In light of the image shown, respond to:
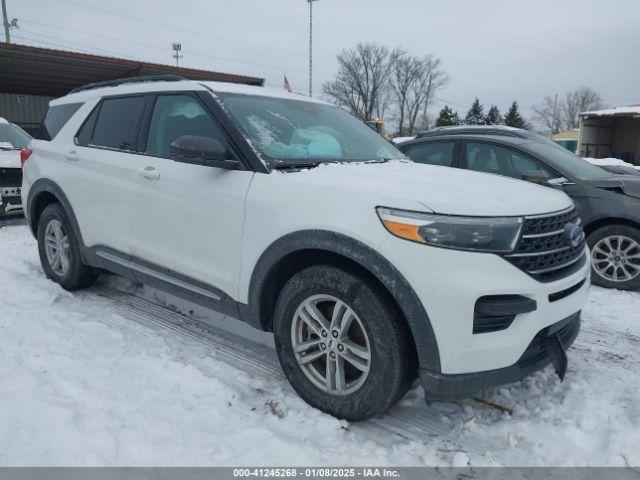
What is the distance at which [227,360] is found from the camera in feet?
11.1

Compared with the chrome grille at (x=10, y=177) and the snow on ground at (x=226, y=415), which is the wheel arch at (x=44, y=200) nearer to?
the snow on ground at (x=226, y=415)

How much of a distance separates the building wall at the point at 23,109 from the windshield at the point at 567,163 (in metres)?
20.3

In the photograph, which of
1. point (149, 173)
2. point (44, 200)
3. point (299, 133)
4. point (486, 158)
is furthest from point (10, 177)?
point (486, 158)

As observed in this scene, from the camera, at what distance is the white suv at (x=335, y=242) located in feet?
7.61

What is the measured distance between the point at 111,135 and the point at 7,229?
4371mm

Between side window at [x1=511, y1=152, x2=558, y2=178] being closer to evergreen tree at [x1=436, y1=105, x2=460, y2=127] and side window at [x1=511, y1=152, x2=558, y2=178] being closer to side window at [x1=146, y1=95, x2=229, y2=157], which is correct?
side window at [x1=146, y1=95, x2=229, y2=157]

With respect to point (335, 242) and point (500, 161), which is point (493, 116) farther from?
point (335, 242)

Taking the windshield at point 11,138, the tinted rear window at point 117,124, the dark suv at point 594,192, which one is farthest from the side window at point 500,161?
the windshield at point 11,138

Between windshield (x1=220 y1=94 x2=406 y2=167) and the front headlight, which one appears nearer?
the front headlight

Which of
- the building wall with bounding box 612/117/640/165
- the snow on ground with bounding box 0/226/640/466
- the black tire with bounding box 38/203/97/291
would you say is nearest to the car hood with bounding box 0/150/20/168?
the black tire with bounding box 38/203/97/291

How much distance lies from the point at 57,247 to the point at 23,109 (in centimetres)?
2001

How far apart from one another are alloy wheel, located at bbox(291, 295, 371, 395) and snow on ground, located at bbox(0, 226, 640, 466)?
8.2 inches

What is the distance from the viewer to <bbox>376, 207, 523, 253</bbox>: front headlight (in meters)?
2.30

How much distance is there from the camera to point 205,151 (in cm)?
293
